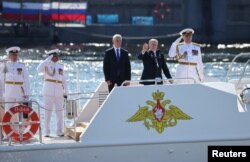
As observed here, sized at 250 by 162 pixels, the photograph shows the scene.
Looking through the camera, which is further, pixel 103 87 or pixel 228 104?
pixel 103 87

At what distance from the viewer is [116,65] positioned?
537 inches

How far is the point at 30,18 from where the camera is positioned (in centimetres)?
7044

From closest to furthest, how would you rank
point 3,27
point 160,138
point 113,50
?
point 160,138
point 113,50
point 3,27

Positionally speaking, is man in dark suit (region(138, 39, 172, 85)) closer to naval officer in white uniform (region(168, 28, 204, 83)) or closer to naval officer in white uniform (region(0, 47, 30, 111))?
naval officer in white uniform (region(168, 28, 204, 83))

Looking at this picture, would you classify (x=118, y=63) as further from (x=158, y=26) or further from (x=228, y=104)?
(x=158, y=26)

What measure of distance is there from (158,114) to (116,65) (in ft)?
4.08

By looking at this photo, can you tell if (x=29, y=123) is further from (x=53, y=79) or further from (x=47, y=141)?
(x=53, y=79)

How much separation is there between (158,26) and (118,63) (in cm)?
5603

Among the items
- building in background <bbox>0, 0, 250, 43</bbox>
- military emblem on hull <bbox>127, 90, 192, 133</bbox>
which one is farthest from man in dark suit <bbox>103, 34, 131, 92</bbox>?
building in background <bbox>0, 0, 250, 43</bbox>

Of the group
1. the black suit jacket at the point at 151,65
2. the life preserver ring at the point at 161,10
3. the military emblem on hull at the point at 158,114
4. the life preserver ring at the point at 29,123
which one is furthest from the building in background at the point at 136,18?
the military emblem on hull at the point at 158,114

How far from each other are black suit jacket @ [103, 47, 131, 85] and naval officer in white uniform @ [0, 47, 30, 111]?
1.38 metres

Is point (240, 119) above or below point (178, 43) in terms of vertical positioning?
below

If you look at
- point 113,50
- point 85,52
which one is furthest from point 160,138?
point 85,52

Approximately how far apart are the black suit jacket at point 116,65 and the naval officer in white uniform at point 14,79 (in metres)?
1.38
